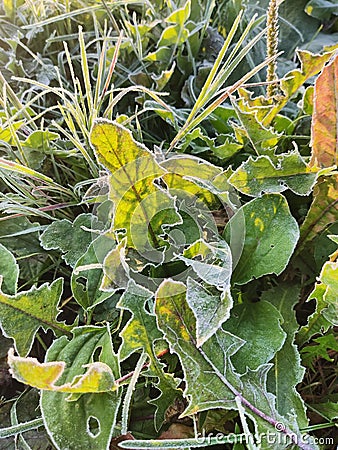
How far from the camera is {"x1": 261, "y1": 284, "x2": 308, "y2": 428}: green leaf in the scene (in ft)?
1.57

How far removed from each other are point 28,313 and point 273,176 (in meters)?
0.28

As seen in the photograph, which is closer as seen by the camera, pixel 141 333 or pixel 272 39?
pixel 141 333

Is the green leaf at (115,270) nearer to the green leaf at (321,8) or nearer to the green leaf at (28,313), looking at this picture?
the green leaf at (28,313)

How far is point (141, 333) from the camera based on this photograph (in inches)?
18.7

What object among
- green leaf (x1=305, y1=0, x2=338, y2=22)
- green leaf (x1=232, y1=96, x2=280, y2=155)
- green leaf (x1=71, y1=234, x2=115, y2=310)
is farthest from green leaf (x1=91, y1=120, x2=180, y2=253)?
green leaf (x1=305, y1=0, x2=338, y2=22)

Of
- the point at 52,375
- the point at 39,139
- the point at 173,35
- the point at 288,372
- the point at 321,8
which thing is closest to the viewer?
the point at 52,375

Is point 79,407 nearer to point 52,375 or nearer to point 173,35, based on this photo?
point 52,375

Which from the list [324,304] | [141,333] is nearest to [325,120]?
[324,304]

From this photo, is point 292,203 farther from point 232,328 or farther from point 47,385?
point 47,385

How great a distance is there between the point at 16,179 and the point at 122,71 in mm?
261

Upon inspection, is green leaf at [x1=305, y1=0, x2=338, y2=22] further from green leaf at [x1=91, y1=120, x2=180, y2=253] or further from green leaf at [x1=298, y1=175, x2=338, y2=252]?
green leaf at [x1=91, y1=120, x2=180, y2=253]

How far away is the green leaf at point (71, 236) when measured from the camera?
555 millimetres

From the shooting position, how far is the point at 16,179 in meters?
0.62

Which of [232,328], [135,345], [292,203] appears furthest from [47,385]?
[292,203]
